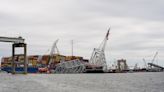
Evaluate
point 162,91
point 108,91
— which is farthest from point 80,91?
point 162,91

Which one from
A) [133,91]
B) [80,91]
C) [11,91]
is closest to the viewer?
[11,91]

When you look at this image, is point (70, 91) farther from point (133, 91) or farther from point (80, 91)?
point (133, 91)

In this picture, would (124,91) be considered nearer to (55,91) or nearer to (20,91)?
(55,91)

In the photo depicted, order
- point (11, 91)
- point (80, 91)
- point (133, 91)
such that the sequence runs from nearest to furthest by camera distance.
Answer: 1. point (11, 91)
2. point (80, 91)
3. point (133, 91)

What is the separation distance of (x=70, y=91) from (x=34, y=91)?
26.7 ft

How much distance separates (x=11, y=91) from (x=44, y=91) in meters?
6.74

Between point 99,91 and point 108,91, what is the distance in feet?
7.32

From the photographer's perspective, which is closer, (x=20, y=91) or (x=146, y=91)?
(x=20, y=91)

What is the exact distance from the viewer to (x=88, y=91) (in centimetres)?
7769

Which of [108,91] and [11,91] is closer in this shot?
[11,91]

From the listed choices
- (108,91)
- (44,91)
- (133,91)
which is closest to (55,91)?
(44,91)

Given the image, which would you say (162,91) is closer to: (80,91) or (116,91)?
(116,91)

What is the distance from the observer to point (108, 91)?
81.0 meters

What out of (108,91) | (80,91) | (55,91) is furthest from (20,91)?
(108,91)
